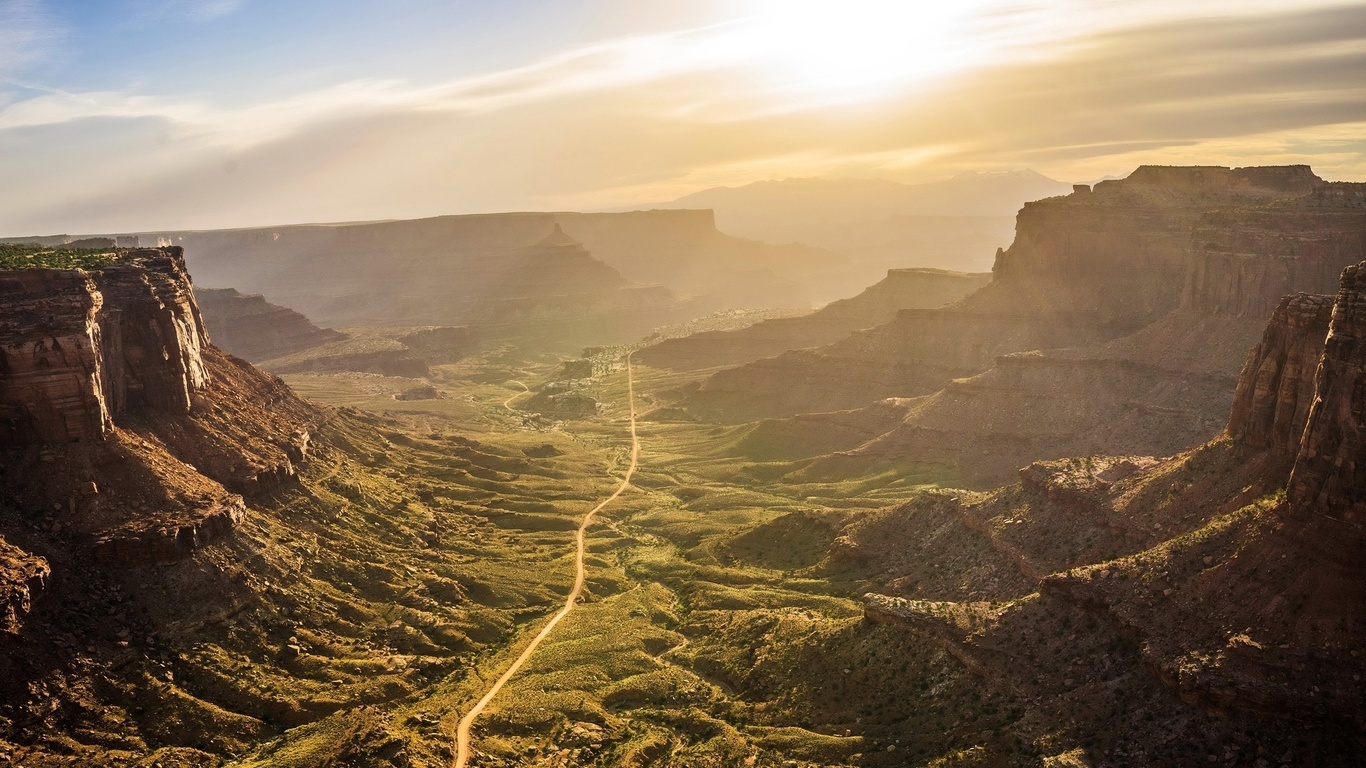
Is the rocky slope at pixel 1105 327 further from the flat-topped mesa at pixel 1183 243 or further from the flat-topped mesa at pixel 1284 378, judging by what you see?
the flat-topped mesa at pixel 1284 378

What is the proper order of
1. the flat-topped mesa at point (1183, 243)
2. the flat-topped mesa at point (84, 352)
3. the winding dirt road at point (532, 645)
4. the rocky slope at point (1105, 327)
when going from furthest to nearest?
the flat-topped mesa at point (1183, 243)
the rocky slope at point (1105, 327)
the flat-topped mesa at point (84, 352)
the winding dirt road at point (532, 645)

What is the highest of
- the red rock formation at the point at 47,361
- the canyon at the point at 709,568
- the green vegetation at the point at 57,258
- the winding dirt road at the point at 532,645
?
the green vegetation at the point at 57,258

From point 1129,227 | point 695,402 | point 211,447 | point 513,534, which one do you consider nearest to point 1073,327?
point 1129,227

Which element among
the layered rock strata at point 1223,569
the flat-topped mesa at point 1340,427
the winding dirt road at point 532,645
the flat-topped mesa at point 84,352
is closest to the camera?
the layered rock strata at point 1223,569

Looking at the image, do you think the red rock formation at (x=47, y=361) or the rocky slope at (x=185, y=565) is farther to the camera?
the red rock formation at (x=47, y=361)

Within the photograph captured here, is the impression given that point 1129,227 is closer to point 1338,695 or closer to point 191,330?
point 1338,695

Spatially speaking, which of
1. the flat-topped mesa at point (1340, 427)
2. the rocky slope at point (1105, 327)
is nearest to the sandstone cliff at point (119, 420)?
the flat-topped mesa at point (1340, 427)

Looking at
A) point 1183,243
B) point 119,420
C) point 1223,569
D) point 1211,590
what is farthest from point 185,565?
point 1183,243

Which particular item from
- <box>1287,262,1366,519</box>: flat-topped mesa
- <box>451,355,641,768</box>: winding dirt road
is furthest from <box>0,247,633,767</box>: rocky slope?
<box>1287,262,1366,519</box>: flat-topped mesa
